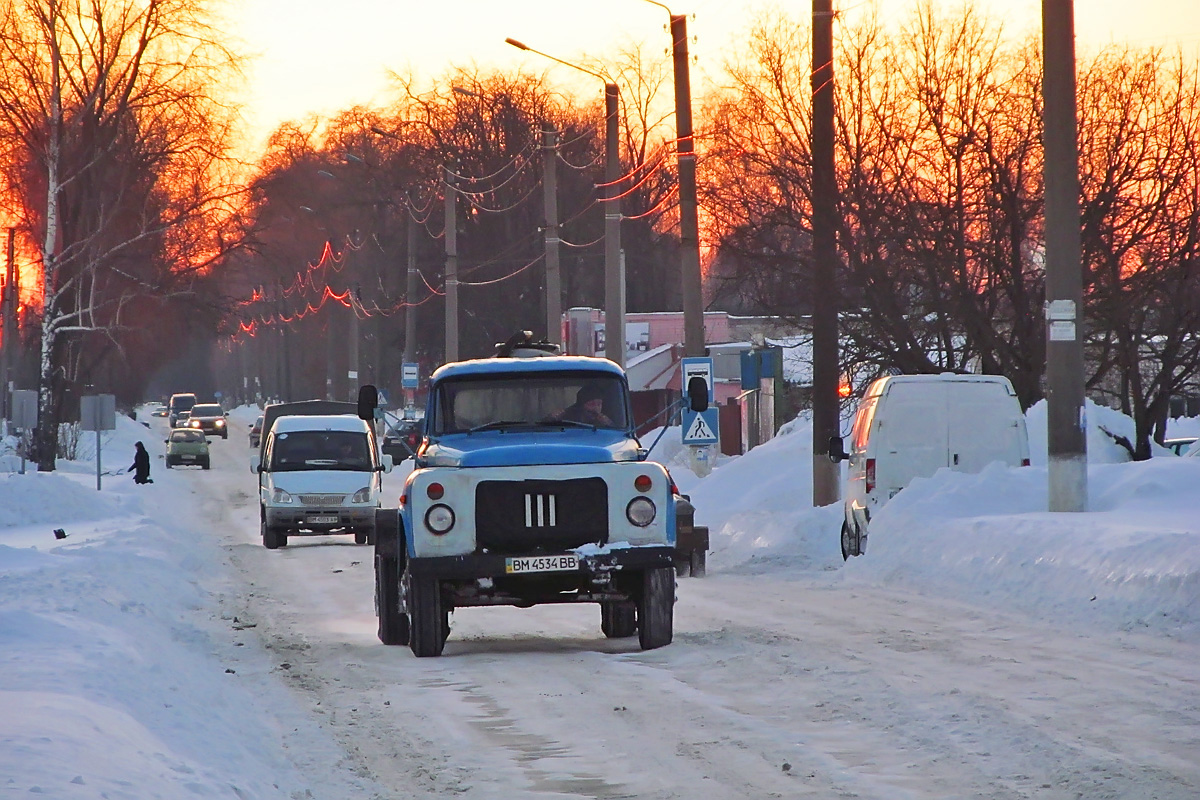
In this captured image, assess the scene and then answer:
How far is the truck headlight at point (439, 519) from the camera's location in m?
12.7

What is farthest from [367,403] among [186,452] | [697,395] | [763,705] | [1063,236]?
[186,452]

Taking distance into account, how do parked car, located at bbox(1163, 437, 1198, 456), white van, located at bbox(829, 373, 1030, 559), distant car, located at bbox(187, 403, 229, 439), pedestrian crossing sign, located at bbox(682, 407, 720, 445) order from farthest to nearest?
distant car, located at bbox(187, 403, 229, 439)
parked car, located at bbox(1163, 437, 1198, 456)
pedestrian crossing sign, located at bbox(682, 407, 720, 445)
white van, located at bbox(829, 373, 1030, 559)

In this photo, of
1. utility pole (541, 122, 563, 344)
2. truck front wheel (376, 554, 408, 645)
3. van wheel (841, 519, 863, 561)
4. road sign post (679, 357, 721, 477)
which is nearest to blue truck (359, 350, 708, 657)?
truck front wheel (376, 554, 408, 645)

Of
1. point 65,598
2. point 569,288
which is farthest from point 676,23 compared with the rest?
point 569,288

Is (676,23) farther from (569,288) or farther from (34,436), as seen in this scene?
(569,288)

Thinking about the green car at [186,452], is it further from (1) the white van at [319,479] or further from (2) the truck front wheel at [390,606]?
(2) the truck front wheel at [390,606]

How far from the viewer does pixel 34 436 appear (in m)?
49.5

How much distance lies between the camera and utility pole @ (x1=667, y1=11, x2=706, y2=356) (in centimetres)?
2862

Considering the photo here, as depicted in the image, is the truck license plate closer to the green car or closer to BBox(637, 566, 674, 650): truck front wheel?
BBox(637, 566, 674, 650): truck front wheel

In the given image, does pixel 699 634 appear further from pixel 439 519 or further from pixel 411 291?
pixel 411 291

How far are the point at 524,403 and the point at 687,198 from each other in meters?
15.0

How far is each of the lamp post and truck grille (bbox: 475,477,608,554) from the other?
1585cm

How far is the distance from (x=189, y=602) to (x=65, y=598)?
8.77ft

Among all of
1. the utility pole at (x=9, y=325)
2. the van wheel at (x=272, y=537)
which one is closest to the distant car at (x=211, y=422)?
the utility pole at (x=9, y=325)
